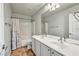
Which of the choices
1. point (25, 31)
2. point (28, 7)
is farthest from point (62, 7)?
point (25, 31)

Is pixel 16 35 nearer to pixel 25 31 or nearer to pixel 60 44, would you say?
pixel 25 31

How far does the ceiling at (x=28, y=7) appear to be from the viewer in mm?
1728

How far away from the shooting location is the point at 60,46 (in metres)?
1.70

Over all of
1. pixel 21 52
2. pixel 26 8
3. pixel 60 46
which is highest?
pixel 26 8

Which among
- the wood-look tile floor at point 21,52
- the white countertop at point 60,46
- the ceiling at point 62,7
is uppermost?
the ceiling at point 62,7

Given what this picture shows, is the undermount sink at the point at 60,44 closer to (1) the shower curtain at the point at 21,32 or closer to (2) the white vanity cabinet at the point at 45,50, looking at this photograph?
(2) the white vanity cabinet at the point at 45,50

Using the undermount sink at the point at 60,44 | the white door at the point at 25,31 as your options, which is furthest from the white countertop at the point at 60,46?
the white door at the point at 25,31

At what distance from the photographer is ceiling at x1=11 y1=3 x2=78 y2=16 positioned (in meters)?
1.73

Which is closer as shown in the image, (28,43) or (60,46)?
(60,46)

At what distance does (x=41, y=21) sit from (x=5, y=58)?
938 mm

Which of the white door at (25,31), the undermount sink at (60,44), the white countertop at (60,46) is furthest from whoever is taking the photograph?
the white door at (25,31)

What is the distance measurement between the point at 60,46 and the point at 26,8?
2.96 feet

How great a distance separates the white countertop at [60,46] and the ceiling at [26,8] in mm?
469

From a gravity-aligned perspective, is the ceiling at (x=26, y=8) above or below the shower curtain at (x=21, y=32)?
above
